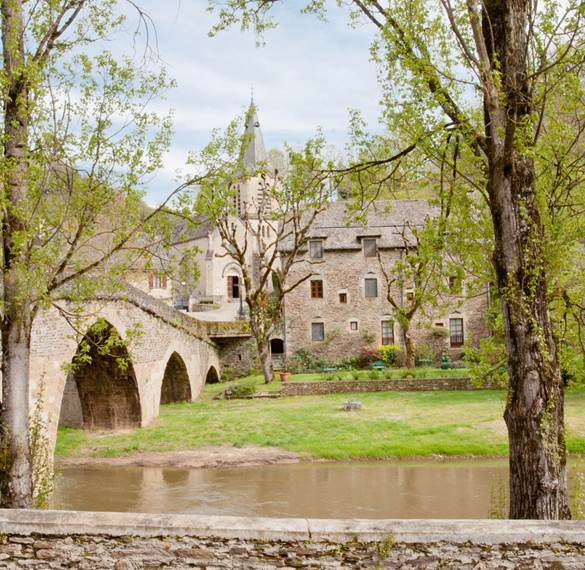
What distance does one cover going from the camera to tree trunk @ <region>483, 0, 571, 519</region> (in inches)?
264

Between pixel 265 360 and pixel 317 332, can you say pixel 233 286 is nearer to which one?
pixel 317 332

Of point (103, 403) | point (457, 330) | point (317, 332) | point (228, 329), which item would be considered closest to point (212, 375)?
point (228, 329)

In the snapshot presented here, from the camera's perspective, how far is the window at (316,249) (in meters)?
37.2

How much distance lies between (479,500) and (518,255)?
27.2ft

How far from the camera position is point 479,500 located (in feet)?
45.2

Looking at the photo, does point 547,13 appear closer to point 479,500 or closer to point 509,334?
point 509,334

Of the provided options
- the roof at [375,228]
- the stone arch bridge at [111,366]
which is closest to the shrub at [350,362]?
the roof at [375,228]

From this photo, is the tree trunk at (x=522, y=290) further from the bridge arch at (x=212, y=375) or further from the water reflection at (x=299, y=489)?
the bridge arch at (x=212, y=375)

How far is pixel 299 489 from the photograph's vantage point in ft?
50.5

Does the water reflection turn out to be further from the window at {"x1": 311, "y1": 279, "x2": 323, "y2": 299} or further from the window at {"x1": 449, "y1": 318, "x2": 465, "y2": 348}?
the window at {"x1": 311, "y1": 279, "x2": 323, "y2": 299}

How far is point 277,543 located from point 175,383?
22788 mm

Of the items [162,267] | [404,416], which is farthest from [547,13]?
[404,416]

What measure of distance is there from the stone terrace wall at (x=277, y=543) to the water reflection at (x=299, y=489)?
24.6 feet

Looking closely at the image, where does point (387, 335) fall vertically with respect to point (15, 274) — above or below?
below
